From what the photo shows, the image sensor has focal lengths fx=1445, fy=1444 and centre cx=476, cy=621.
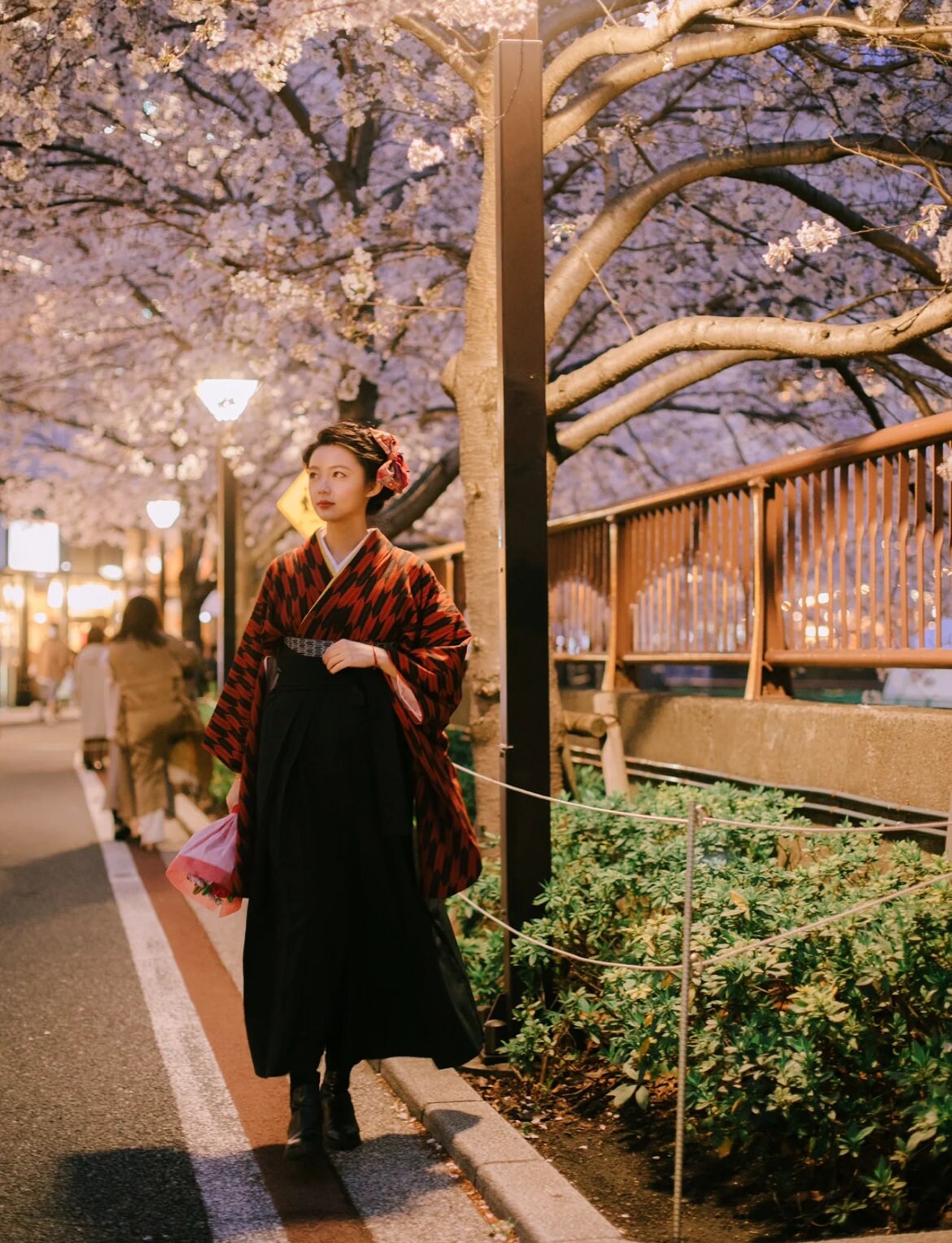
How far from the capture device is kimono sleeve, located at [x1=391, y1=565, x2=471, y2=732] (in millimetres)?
4520

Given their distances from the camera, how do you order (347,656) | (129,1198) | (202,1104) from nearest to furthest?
(129,1198) → (347,656) → (202,1104)

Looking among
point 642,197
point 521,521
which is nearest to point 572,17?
point 642,197

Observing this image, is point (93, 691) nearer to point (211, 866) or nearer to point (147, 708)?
point (147, 708)

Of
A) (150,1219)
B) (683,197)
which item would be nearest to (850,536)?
(150,1219)

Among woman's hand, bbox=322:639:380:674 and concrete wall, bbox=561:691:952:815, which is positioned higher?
woman's hand, bbox=322:639:380:674

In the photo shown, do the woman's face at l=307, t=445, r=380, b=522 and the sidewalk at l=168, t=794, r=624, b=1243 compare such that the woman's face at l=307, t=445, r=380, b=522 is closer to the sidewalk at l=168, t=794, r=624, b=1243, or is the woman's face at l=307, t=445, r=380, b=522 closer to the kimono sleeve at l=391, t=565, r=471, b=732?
the kimono sleeve at l=391, t=565, r=471, b=732

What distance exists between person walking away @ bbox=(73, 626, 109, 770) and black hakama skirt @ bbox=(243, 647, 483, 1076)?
35.0 feet

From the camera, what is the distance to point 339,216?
13.3 meters

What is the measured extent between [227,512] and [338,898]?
907 centimetres

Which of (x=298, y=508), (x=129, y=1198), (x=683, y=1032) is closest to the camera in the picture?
(x=683, y=1032)

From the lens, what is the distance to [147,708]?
11984 mm

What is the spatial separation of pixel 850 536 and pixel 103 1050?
4020 mm

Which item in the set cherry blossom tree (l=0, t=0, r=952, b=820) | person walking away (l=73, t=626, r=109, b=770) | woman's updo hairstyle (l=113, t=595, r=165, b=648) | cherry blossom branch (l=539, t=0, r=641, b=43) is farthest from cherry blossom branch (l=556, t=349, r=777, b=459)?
person walking away (l=73, t=626, r=109, b=770)

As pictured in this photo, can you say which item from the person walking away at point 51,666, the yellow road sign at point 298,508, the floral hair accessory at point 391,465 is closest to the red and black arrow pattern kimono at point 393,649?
the floral hair accessory at point 391,465
